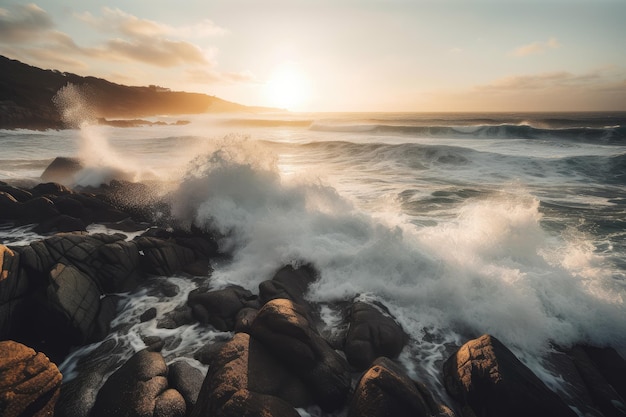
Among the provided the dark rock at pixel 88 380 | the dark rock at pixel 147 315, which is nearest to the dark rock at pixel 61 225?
the dark rock at pixel 147 315

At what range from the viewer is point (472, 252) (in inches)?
333

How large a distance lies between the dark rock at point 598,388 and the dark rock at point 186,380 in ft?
20.3

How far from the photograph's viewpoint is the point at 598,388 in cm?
479

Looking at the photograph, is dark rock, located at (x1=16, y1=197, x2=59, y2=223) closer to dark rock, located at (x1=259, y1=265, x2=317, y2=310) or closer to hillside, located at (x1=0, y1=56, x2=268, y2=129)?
dark rock, located at (x1=259, y1=265, x2=317, y2=310)

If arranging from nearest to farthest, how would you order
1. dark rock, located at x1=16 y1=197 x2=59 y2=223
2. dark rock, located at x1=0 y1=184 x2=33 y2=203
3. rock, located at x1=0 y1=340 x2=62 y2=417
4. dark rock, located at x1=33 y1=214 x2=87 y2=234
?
rock, located at x1=0 y1=340 x2=62 y2=417 < dark rock, located at x1=33 y1=214 x2=87 y2=234 < dark rock, located at x1=16 y1=197 x2=59 y2=223 < dark rock, located at x1=0 y1=184 x2=33 y2=203

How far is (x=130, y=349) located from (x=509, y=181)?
19622 mm

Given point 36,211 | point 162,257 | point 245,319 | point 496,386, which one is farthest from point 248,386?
point 36,211

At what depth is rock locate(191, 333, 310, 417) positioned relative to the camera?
344cm

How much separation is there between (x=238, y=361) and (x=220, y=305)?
2445 mm

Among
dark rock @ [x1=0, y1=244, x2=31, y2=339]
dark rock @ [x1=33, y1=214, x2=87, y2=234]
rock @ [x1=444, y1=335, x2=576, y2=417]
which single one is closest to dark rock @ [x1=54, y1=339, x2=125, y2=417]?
dark rock @ [x1=0, y1=244, x2=31, y2=339]

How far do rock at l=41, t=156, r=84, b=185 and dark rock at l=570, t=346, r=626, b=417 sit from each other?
21.2 metres

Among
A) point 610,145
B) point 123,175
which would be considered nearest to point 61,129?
point 123,175

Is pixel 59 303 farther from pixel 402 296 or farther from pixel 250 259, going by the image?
pixel 402 296

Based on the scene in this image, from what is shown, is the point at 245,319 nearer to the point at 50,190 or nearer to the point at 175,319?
the point at 175,319
